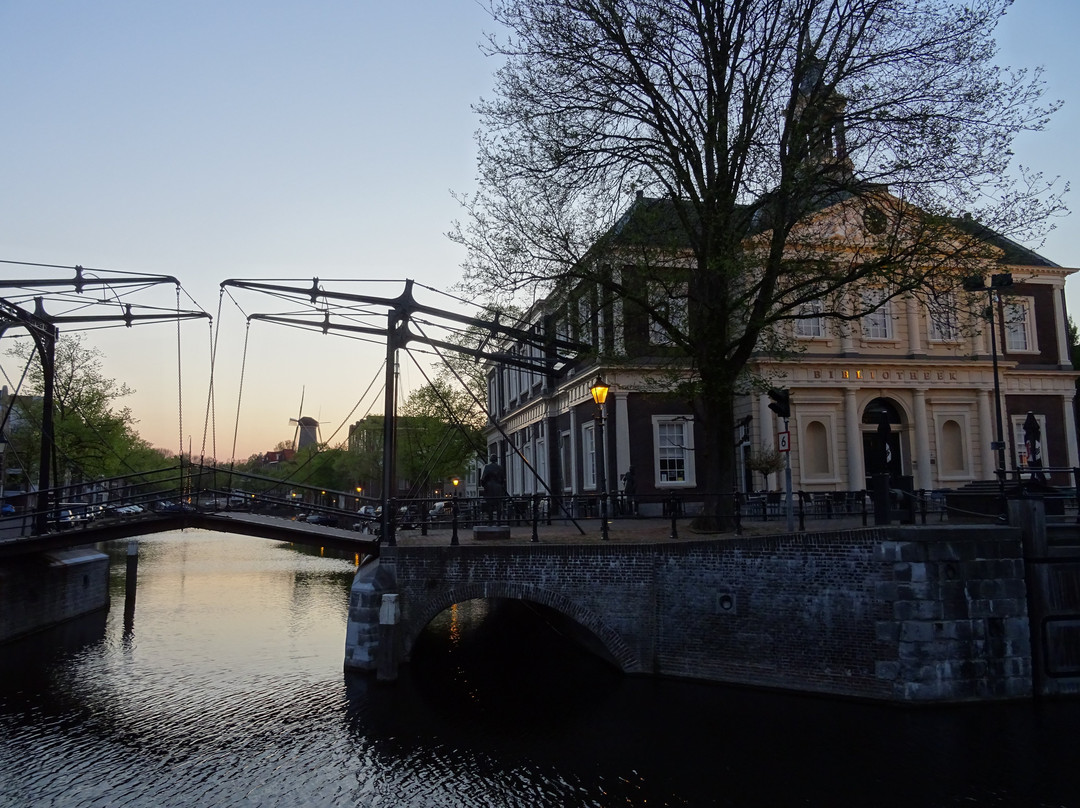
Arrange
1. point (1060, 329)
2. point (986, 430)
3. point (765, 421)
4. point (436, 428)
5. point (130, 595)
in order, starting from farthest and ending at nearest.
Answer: point (436, 428) < point (1060, 329) < point (986, 430) < point (765, 421) < point (130, 595)

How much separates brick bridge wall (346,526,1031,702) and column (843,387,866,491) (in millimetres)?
15494

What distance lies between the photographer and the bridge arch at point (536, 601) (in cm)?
1487

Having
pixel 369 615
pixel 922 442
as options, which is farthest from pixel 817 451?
pixel 369 615

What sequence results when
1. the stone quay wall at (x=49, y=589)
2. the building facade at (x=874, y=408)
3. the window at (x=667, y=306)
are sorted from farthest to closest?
the building facade at (x=874, y=408)
the stone quay wall at (x=49, y=589)
the window at (x=667, y=306)

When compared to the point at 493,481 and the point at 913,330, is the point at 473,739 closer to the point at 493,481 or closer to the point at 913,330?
the point at 493,481

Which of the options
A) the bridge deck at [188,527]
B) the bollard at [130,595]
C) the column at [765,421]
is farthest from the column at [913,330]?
the bollard at [130,595]

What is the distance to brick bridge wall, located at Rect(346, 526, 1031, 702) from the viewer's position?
12.9 metres

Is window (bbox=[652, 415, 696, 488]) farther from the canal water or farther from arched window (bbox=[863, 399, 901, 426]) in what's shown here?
the canal water

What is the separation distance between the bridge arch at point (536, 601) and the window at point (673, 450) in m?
12.5

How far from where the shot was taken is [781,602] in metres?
13.8

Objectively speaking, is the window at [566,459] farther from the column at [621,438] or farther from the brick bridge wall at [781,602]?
the brick bridge wall at [781,602]

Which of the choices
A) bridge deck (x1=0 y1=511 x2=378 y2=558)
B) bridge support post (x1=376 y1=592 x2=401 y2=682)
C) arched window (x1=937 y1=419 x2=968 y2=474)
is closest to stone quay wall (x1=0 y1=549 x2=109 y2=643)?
bridge deck (x1=0 y1=511 x2=378 y2=558)

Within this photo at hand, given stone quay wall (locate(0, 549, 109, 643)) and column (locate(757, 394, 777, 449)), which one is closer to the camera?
stone quay wall (locate(0, 549, 109, 643))

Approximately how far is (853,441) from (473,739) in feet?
67.5
